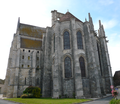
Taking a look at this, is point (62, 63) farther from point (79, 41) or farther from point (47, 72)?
point (79, 41)

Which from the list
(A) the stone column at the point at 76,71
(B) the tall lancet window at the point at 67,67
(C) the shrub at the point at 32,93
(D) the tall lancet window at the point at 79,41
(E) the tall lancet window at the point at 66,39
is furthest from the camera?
(E) the tall lancet window at the point at 66,39

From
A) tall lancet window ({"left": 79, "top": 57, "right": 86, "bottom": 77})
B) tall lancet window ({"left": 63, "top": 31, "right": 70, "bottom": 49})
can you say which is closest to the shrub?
tall lancet window ({"left": 79, "top": 57, "right": 86, "bottom": 77})

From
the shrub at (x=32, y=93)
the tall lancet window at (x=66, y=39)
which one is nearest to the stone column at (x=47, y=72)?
the shrub at (x=32, y=93)

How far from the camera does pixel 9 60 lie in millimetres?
27359

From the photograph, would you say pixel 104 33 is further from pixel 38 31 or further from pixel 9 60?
pixel 9 60

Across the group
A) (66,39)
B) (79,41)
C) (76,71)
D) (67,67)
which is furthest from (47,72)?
(79,41)

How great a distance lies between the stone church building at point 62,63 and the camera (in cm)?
1912

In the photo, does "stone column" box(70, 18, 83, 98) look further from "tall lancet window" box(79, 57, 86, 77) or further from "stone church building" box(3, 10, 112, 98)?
"tall lancet window" box(79, 57, 86, 77)

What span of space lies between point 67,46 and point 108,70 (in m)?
12.8

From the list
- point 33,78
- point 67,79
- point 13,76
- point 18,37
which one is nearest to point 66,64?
point 67,79

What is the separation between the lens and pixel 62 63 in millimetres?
21062

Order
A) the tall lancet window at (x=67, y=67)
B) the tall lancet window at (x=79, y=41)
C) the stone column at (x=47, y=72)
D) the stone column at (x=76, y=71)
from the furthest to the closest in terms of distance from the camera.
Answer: the tall lancet window at (x=79, y=41), the stone column at (x=47, y=72), the tall lancet window at (x=67, y=67), the stone column at (x=76, y=71)

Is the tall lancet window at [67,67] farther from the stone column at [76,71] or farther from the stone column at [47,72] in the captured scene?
the stone column at [47,72]

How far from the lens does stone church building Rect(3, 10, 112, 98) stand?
19.1 m
